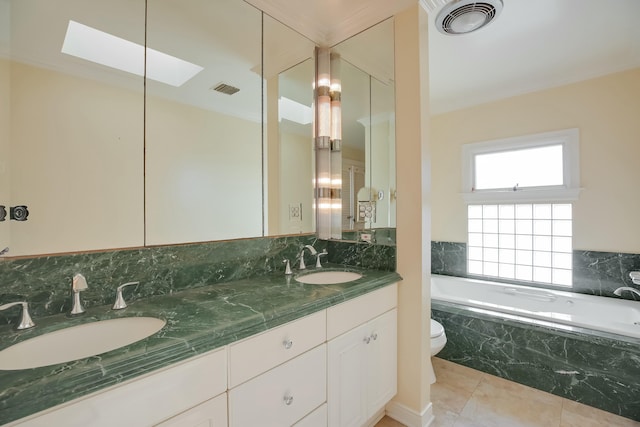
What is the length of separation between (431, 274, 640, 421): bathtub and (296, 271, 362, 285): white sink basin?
1.13 metres

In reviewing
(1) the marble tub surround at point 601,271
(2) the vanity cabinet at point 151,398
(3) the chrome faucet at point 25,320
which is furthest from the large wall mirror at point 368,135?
(1) the marble tub surround at point 601,271

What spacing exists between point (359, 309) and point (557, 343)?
62.7 inches

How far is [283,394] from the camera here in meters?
1.09

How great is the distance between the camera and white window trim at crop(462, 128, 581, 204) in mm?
2578

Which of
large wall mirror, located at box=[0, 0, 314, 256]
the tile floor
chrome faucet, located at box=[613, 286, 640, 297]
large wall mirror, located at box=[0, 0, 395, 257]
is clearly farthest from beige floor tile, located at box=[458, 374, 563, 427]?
large wall mirror, located at box=[0, 0, 314, 256]

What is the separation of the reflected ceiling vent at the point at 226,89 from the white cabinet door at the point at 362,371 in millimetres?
1532

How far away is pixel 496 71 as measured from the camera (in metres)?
2.49

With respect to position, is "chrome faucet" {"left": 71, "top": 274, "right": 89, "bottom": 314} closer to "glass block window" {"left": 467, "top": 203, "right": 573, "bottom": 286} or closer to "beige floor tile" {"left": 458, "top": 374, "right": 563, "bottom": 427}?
"beige floor tile" {"left": 458, "top": 374, "right": 563, "bottom": 427}

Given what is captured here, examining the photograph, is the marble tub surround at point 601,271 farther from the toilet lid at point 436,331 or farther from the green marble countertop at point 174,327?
the green marble countertop at point 174,327

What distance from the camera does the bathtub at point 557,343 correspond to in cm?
174

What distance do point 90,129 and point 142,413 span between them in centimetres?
111

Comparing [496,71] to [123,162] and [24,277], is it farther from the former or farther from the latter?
[24,277]

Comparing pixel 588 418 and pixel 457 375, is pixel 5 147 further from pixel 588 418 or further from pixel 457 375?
pixel 588 418

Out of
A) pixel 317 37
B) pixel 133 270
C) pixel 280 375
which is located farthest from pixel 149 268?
pixel 317 37
